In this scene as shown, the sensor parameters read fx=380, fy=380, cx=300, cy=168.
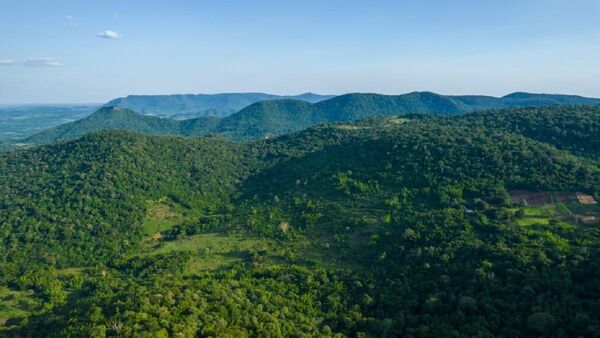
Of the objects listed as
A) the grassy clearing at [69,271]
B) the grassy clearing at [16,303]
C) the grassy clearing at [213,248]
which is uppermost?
the grassy clearing at [213,248]

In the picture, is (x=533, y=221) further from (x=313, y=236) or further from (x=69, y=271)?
(x=69, y=271)

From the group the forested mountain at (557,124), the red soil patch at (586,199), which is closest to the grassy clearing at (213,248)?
the red soil patch at (586,199)

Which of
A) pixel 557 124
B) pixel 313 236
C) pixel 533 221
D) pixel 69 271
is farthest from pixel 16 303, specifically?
pixel 557 124

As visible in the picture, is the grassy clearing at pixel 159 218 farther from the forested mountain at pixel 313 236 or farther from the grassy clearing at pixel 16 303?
the grassy clearing at pixel 16 303

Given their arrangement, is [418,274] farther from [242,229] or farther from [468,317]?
[242,229]

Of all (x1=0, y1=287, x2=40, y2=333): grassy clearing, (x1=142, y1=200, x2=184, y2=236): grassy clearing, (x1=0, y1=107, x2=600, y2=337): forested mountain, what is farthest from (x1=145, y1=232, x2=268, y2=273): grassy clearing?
(x1=0, y1=287, x2=40, y2=333): grassy clearing

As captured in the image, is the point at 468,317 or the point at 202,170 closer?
the point at 468,317

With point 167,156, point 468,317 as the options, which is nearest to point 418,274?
point 468,317

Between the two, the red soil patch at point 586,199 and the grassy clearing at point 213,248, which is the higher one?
the red soil patch at point 586,199
